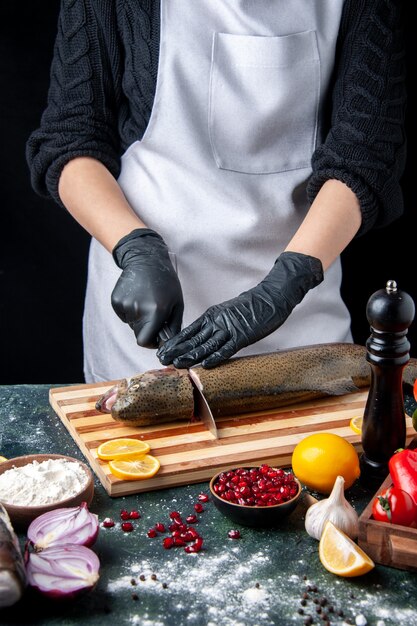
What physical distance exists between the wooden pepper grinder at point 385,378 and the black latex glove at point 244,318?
659 millimetres

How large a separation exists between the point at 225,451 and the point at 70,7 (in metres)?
1.83

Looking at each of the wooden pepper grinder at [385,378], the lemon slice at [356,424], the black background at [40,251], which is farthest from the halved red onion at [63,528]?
the black background at [40,251]

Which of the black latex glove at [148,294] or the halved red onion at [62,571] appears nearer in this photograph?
the halved red onion at [62,571]

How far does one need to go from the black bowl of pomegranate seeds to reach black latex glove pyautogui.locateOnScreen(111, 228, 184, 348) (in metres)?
0.77

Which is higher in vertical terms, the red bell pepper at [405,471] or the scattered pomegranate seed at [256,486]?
the red bell pepper at [405,471]

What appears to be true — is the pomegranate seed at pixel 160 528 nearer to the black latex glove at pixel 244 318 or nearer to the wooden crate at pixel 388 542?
the wooden crate at pixel 388 542

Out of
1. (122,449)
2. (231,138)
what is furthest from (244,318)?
(231,138)

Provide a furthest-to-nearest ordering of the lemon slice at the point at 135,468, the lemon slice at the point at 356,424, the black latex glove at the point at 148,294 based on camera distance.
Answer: the black latex glove at the point at 148,294, the lemon slice at the point at 356,424, the lemon slice at the point at 135,468

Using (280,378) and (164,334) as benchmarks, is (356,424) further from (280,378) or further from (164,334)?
(164,334)

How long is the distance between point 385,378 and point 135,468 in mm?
686

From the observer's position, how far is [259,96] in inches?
122

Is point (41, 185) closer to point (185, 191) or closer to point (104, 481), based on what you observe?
point (185, 191)

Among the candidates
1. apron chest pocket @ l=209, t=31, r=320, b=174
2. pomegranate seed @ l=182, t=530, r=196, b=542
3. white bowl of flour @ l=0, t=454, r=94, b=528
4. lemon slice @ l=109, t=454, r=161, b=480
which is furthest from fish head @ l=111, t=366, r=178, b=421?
apron chest pocket @ l=209, t=31, r=320, b=174

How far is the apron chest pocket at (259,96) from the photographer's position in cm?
306
